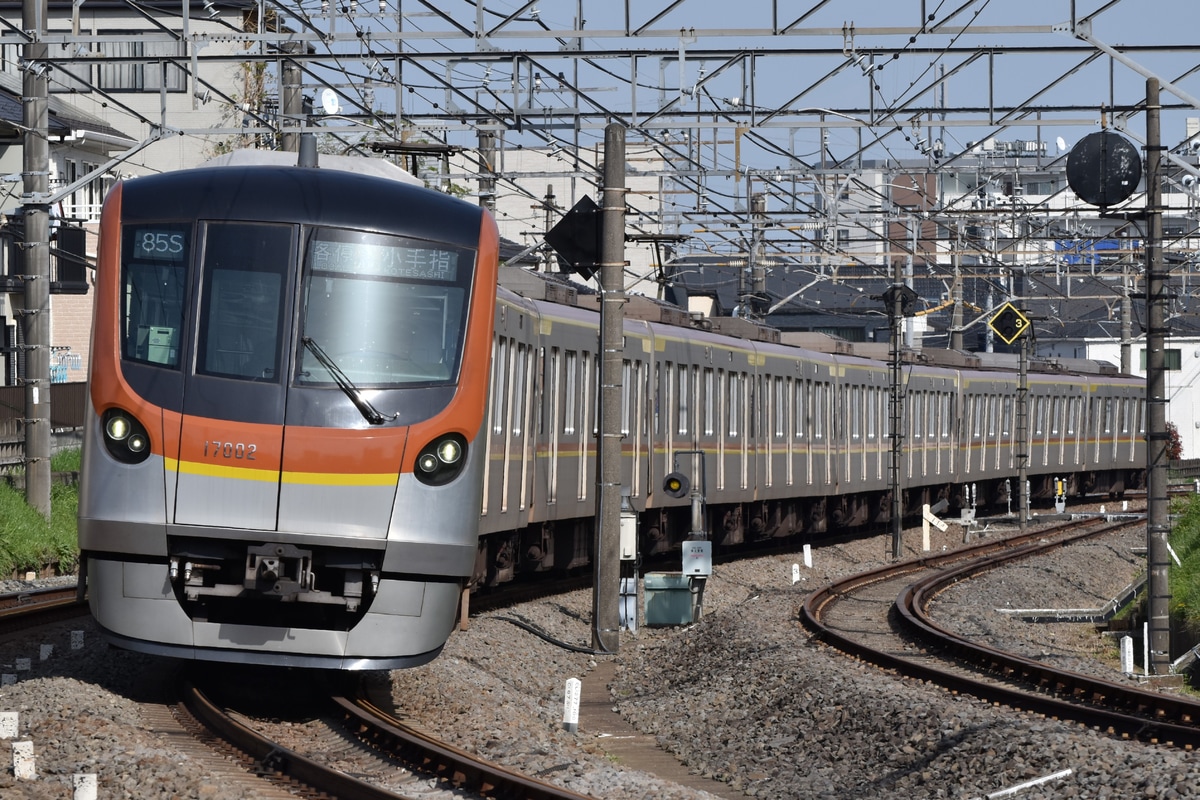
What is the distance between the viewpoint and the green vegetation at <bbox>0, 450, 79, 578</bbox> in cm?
1881

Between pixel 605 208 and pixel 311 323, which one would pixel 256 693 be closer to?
pixel 311 323

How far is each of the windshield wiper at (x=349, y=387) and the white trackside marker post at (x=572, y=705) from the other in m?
2.37

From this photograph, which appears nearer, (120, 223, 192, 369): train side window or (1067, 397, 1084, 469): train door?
(120, 223, 192, 369): train side window

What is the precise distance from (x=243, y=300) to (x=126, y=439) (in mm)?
925

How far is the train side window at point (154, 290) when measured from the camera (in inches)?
361

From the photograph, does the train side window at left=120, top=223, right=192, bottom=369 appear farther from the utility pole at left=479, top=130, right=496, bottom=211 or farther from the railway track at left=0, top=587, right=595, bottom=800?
the utility pole at left=479, top=130, right=496, bottom=211

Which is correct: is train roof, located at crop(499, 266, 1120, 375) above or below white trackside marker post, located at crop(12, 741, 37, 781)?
above

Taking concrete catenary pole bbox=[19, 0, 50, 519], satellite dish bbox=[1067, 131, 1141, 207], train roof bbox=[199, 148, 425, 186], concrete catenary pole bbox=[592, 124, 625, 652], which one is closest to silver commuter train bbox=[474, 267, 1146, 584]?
concrete catenary pole bbox=[592, 124, 625, 652]

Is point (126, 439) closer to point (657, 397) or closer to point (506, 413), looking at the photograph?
point (506, 413)

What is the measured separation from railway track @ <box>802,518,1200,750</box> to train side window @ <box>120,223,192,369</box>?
5.50m

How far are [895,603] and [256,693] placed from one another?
31.6 ft

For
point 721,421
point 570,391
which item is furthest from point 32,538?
point 721,421

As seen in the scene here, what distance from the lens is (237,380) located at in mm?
9070

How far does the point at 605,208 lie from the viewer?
48.2ft
